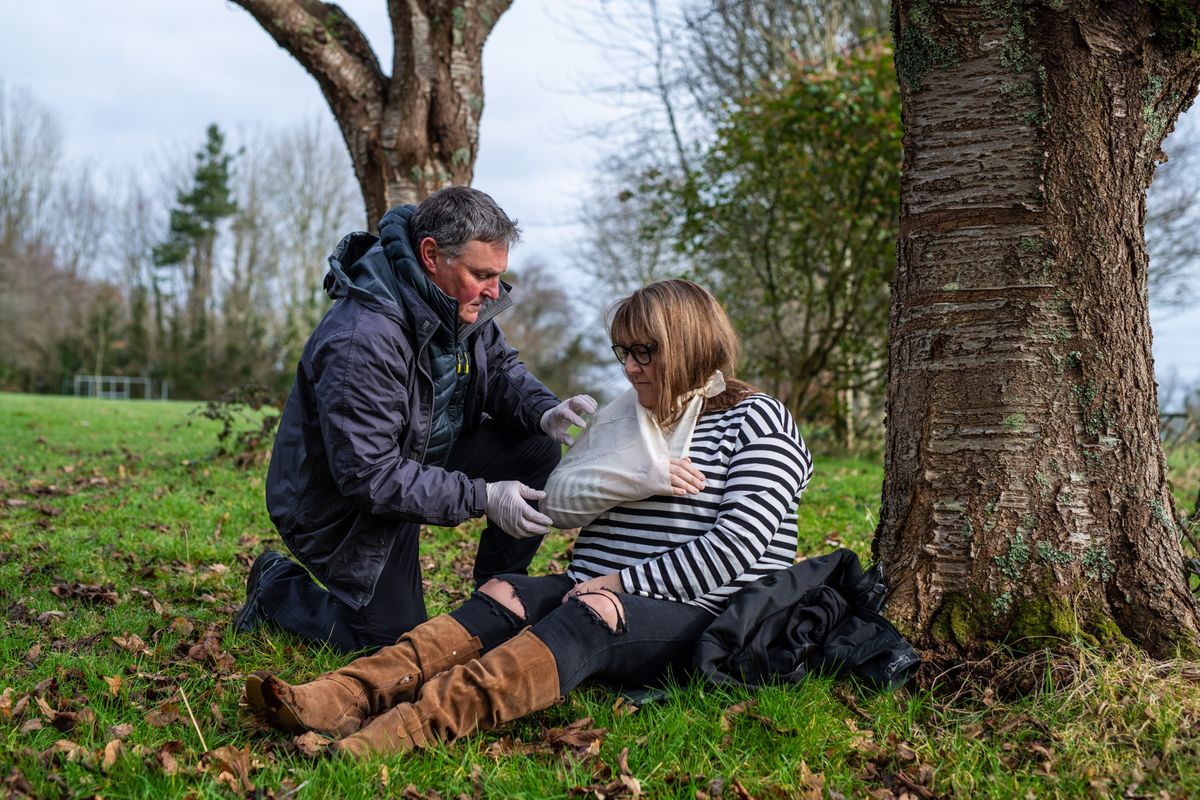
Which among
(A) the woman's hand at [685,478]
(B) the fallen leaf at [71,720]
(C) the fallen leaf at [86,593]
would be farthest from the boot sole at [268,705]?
(C) the fallen leaf at [86,593]

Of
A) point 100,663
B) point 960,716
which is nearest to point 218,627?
point 100,663

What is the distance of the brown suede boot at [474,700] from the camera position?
2.46 metres

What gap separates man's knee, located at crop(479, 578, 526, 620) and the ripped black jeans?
12 millimetres

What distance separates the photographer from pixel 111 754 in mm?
2361

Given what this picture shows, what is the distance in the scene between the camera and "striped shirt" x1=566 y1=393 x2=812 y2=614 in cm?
284

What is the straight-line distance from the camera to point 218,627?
12.1 feet

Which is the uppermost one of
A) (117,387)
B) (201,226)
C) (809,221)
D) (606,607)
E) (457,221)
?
(201,226)

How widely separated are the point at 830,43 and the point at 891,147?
5.57 m

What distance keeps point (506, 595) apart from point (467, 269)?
1233mm

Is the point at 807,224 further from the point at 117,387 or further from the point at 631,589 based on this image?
the point at 117,387

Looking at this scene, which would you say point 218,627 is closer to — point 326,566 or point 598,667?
point 326,566

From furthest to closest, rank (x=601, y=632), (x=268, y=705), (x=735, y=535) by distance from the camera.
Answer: (x=735, y=535)
(x=601, y=632)
(x=268, y=705)

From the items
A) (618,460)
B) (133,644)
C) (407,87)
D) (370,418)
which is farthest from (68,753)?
(407,87)

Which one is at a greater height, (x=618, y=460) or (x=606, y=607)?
(x=618, y=460)
